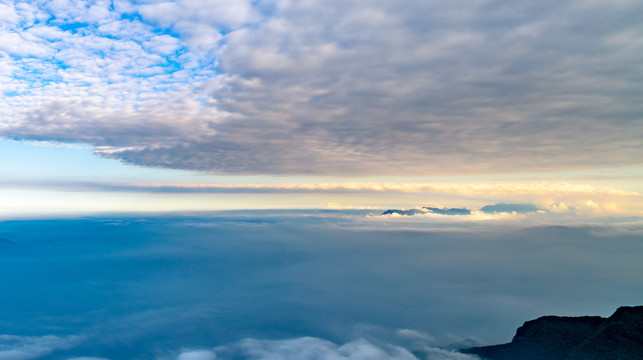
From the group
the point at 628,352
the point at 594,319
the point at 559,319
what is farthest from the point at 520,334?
the point at 628,352

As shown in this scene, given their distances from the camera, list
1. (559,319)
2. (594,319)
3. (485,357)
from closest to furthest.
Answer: (594,319) → (559,319) → (485,357)

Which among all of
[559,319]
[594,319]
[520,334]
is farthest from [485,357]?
[594,319]

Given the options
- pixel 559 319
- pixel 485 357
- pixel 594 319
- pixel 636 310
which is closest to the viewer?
pixel 636 310

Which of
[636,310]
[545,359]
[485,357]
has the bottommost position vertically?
[485,357]

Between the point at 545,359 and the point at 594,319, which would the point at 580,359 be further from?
the point at 594,319

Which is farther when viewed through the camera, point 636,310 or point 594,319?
point 594,319

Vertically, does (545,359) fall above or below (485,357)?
above

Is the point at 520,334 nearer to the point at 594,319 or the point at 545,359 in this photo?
the point at 545,359
